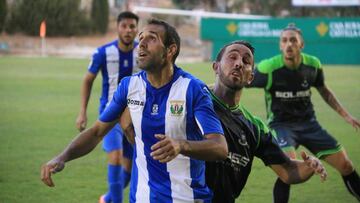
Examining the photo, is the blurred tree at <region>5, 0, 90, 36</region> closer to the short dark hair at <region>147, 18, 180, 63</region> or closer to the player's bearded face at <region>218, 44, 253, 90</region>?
the player's bearded face at <region>218, 44, 253, 90</region>

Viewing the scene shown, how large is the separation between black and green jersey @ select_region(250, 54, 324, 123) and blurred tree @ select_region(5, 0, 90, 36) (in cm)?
2470

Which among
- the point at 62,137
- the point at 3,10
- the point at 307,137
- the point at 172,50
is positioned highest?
the point at 3,10

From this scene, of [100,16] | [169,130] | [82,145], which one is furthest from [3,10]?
[169,130]

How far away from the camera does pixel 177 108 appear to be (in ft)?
15.8

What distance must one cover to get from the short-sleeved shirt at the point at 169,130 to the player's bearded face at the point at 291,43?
3.62 m

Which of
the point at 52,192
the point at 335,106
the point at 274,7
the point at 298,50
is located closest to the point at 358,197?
the point at 335,106

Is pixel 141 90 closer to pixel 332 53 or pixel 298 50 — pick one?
pixel 298 50

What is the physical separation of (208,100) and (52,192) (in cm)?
489

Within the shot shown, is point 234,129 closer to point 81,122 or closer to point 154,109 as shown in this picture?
point 154,109

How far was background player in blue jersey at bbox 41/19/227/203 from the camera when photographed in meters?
4.82

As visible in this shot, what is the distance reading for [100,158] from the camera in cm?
1184

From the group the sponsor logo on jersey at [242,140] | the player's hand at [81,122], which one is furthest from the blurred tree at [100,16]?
the sponsor logo on jersey at [242,140]

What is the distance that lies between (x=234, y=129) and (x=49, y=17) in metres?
33.3

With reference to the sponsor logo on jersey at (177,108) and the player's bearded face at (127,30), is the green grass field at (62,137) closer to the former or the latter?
the player's bearded face at (127,30)
